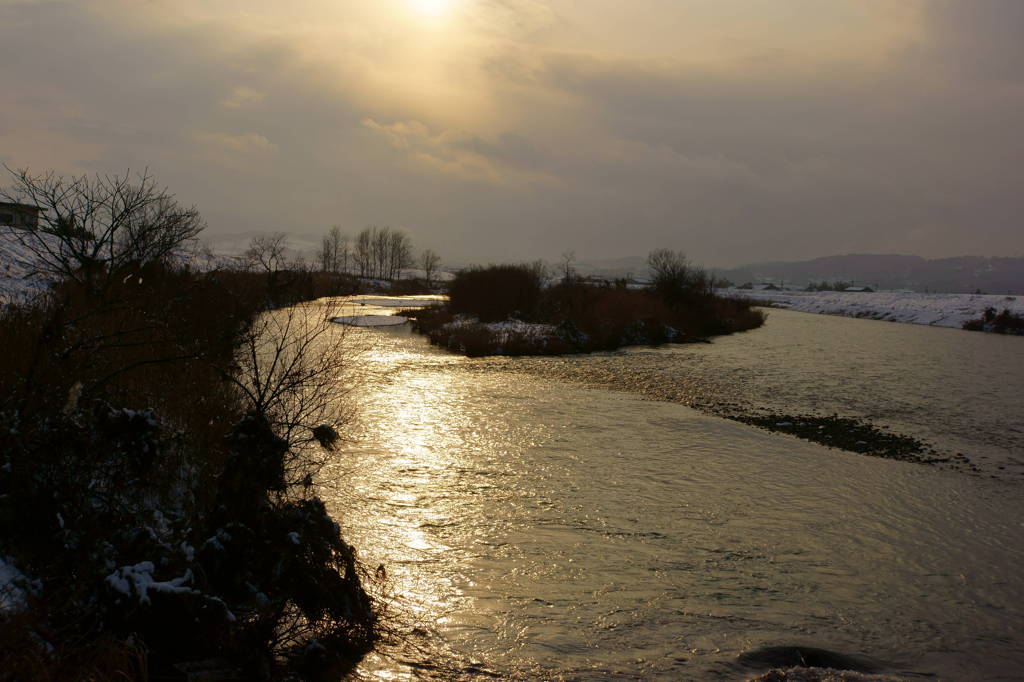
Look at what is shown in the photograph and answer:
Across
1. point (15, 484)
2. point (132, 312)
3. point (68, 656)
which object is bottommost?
point (68, 656)

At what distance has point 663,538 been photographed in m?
9.77

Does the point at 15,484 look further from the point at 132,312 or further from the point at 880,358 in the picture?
the point at 880,358

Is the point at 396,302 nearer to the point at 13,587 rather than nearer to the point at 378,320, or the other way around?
the point at 378,320

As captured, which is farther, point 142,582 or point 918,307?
point 918,307

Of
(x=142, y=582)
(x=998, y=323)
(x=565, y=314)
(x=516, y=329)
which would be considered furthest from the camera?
(x=998, y=323)

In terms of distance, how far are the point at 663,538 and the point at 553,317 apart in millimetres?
29582

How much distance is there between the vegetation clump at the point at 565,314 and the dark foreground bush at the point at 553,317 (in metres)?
0.05

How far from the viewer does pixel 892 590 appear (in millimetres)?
8398

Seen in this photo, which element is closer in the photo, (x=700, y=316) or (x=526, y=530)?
(x=526, y=530)

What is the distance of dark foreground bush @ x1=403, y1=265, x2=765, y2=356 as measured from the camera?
32.1 m

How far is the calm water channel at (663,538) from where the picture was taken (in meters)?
6.99

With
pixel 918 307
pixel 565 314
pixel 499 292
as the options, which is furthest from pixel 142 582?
pixel 918 307

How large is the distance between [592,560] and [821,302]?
97076 millimetres

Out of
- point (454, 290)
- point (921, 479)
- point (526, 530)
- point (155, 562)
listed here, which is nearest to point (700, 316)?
point (454, 290)
